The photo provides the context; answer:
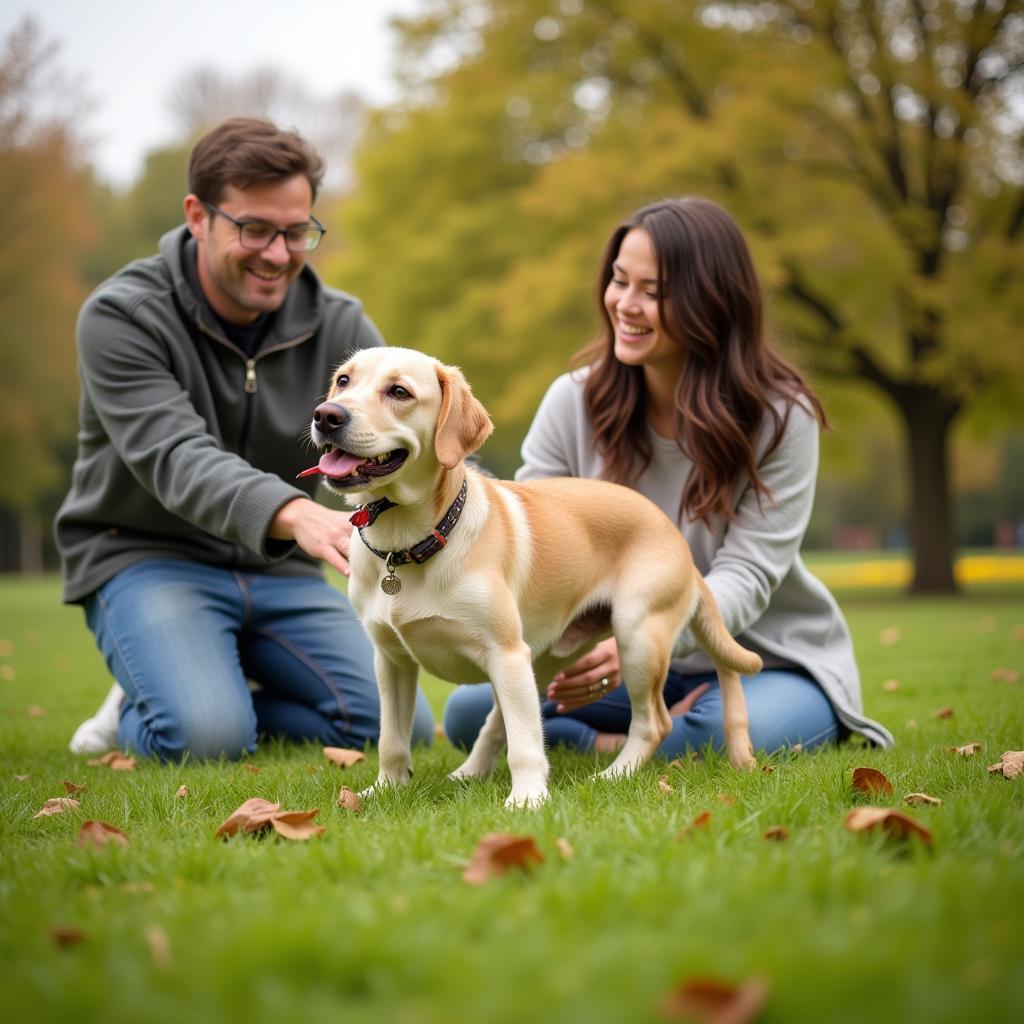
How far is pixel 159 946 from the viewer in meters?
1.70

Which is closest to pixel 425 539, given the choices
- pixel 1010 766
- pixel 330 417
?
pixel 330 417

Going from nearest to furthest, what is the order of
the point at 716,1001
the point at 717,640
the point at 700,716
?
the point at 716,1001, the point at 717,640, the point at 700,716

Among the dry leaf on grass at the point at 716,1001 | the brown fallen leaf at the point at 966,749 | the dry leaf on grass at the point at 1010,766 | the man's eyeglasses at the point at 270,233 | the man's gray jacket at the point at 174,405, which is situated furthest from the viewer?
the man's eyeglasses at the point at 270,233

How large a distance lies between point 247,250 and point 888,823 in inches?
120

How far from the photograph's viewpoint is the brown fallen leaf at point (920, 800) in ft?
8.73

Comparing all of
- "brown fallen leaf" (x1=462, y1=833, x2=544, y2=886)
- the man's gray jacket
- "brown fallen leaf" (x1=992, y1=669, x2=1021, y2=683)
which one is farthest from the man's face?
"brown fallen leaf" (x1=992, y1=669, x2=1021, y2=683)

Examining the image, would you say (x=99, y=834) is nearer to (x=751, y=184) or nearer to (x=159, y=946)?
(x=159, y=946)

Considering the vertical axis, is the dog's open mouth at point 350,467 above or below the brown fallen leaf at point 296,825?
above

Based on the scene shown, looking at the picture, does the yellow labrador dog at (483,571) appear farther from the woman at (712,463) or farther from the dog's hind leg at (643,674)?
the woman at (712,463)

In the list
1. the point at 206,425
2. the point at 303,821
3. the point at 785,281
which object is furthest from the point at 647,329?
the point at 785,281

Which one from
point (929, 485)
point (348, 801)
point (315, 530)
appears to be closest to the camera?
point (348, 801)

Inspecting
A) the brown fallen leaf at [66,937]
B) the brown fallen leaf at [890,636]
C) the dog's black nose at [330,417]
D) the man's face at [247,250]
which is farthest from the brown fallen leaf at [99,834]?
the brown fallen leaf at [890,636]

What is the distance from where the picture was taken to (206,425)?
13.9 ft

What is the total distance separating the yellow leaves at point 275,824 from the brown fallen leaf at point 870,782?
4.63ft
